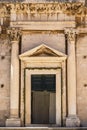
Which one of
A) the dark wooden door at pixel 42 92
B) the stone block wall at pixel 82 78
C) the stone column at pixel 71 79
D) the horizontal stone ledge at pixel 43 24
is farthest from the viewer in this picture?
the horizontal stone ledge at pixel 43 24

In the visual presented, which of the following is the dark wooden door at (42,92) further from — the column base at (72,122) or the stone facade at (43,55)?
the column base at (72,122)

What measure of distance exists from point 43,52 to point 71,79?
1.90 metres

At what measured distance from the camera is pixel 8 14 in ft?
62.3

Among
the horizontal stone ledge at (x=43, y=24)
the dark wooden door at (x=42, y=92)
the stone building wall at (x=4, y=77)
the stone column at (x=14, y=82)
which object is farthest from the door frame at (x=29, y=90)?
the horizontal stone ledge at (x=43, y=24)

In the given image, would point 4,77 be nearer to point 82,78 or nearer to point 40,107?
point 40,107

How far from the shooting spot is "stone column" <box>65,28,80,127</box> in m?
17.8

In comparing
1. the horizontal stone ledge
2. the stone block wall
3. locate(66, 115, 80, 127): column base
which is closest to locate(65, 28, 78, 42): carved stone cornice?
the horizontal stone ledge

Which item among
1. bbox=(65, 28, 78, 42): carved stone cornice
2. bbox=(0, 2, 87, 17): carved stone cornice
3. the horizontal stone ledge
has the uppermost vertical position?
bbox=(0, 2, 87, 17): carved stone cornice

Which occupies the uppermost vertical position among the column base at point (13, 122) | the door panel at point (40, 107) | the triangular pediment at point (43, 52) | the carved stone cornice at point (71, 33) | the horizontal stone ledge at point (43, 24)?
the horizontal stone ledge at point (43, 24)

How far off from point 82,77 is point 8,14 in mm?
4812

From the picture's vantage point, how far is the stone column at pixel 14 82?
58.7 ft

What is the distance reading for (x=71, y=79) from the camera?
18.2 meters

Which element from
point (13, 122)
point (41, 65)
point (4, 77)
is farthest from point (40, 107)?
point (4, 77)

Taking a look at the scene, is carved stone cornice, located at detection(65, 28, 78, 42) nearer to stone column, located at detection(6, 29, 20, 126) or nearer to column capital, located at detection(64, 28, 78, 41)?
column capital, located at detection(64, 28, 78, 41)
